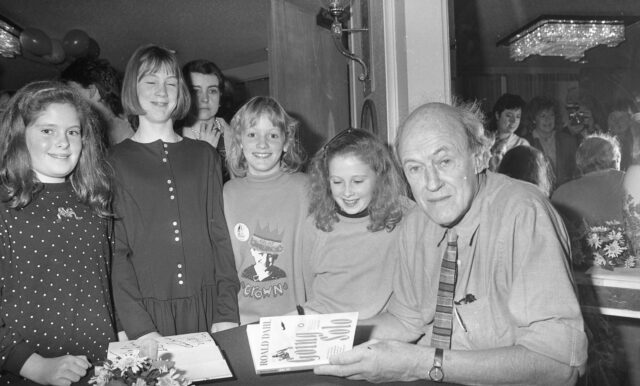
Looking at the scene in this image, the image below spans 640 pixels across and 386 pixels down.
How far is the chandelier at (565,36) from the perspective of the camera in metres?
3.61

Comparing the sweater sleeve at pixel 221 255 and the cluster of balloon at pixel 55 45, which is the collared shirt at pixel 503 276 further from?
the cluster of balloon at pixel 55 45

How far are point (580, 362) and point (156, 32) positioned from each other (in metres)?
8.34

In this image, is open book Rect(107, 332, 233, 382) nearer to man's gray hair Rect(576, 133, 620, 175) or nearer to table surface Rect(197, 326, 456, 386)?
table surface Rect(197, 326, 456, 386)

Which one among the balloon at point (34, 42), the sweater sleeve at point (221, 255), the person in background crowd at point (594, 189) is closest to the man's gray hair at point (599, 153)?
the person in background crowd at point (594, 189)

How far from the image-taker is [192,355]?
5.94 ft

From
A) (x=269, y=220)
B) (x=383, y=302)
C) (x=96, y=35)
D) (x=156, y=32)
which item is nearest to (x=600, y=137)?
(x=383, y=302)

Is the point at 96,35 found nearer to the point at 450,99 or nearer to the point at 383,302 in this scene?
the point at 450,99

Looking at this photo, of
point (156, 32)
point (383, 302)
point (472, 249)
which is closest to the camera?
point (472, 249)

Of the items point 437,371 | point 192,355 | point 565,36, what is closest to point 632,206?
point 565,36

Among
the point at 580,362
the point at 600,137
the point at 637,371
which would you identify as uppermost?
the point at 600,137

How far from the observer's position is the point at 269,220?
2.88 meters

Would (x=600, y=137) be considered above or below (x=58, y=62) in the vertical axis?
below

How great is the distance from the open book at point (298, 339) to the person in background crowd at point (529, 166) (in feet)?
8.13

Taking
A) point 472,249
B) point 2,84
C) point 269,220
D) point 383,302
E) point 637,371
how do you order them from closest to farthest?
point 472,249 < point 383,302 < point 269,220 < point 637,371 < point 2,84
